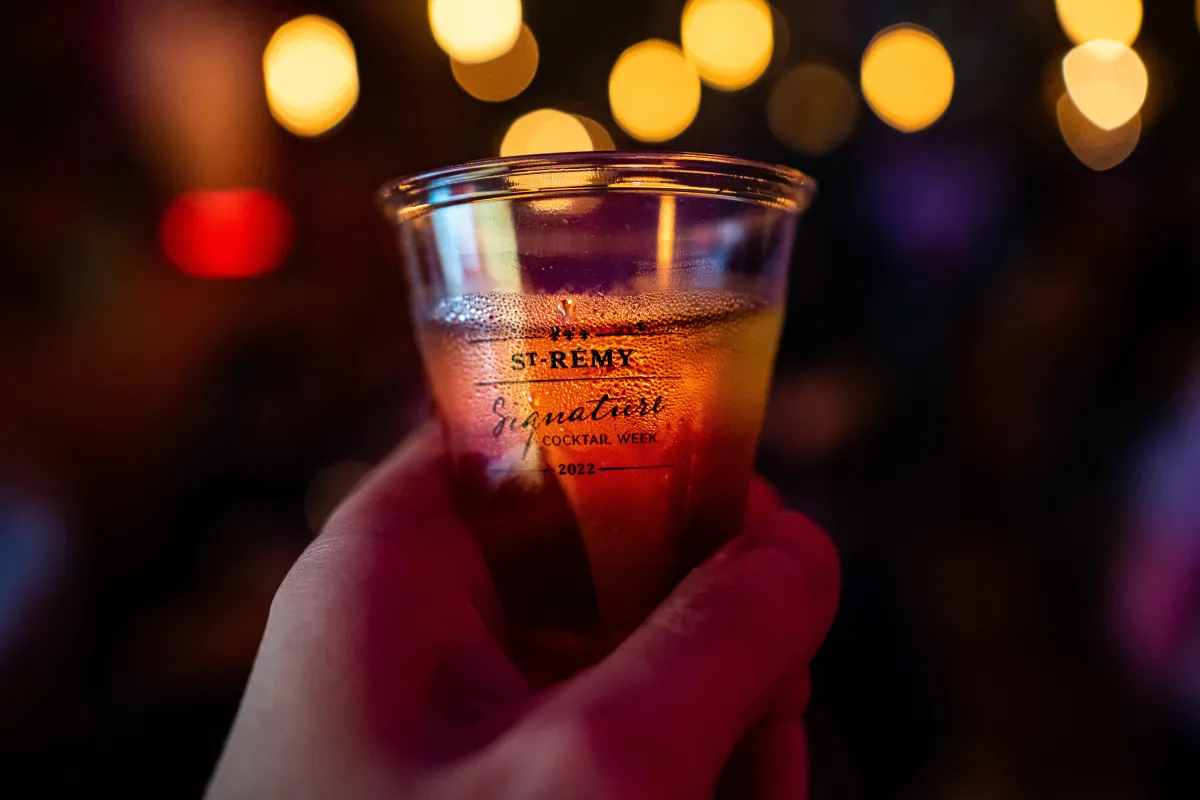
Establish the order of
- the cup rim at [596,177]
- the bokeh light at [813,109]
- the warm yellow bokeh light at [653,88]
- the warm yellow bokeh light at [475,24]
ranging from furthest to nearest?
1. the bokeh light at [813,109]
2. the warm yellow bokeh light at [653,88]
3. the warm yellow bokeh light at [475,24]
4. the cup rim at [596,177]

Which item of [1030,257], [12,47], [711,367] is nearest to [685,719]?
[711,367]

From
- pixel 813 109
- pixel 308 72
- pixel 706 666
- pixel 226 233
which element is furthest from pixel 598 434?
pixel 813 109

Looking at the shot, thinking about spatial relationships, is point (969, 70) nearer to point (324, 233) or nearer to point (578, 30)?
point (578, 30)

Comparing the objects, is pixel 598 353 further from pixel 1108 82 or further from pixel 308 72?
pixel 1108 82

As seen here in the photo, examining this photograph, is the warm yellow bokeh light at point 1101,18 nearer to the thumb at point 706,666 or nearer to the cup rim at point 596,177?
the cup rim at point 596,177

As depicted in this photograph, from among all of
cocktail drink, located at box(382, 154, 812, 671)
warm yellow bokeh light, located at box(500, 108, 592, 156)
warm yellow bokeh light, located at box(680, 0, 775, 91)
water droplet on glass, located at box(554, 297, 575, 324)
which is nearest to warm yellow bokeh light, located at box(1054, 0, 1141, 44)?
warm yellow bokeh light, located at box(680, 0, 775, 91)

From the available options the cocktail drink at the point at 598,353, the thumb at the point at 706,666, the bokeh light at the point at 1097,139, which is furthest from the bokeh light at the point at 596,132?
the thumb at the point at 706,666

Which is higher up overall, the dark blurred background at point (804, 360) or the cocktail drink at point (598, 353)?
the cocktail drink at point (598, 353)
